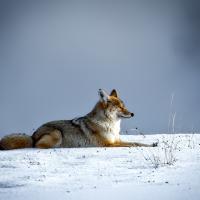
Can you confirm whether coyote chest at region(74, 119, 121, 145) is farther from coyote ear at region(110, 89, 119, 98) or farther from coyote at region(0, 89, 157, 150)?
coyote ear at region(110, 89, 119, 98)

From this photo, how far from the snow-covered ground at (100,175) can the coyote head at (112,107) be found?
301 centimetres

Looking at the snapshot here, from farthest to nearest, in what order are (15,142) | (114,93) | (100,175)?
(114,93), (15,142), (100,175)

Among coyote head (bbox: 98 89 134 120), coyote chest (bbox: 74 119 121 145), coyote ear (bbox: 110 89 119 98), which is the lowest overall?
coyote chest (bbox: 74 119 121 145)

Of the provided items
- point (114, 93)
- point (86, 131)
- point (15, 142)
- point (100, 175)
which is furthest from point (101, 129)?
point (100, 175)

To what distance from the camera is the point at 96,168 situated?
10562mm

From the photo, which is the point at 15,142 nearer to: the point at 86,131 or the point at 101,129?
the point at 86,131

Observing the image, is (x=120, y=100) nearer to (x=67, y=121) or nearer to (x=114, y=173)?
(x=67, y=121)

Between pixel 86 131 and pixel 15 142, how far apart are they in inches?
84.9

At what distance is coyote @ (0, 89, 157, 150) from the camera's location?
15891 millimetres

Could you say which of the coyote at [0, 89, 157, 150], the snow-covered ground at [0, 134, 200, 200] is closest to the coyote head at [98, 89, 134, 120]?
the coyote at [0, 89, 157, 150]

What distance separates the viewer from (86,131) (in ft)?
53.7

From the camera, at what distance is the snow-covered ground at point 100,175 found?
7855mm

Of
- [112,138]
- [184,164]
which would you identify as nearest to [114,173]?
[184,164]

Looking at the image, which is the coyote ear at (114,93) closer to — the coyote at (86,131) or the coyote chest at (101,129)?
the coyote at (86,131)
